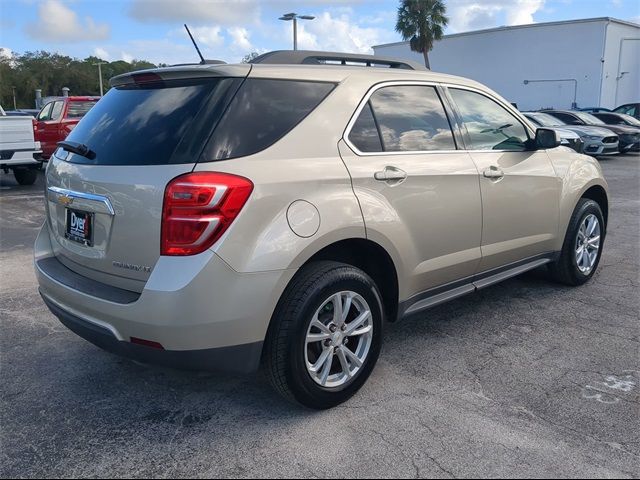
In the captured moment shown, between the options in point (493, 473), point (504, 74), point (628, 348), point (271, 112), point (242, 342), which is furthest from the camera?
point (504, 74)

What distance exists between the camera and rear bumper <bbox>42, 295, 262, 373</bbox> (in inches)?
105

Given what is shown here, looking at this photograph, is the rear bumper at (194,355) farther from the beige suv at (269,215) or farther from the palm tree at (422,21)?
the palm tree at (422,21)

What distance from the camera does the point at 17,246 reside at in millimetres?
6934

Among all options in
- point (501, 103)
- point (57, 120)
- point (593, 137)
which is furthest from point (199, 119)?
point (593, 137)

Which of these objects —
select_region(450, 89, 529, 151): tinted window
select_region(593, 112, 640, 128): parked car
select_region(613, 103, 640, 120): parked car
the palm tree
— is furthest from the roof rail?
the palm tree

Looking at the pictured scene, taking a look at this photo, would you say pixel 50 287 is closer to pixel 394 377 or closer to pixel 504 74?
pixel 394 377

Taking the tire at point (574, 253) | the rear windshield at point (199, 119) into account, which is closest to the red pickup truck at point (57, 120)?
the rear windshield at point (199, 119)

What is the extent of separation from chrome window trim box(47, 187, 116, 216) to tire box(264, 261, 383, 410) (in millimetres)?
948

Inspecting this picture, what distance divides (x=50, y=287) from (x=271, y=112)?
60.5 inches

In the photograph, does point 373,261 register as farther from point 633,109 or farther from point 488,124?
point 633,109

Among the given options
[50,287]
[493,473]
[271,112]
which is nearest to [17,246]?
[50,287]

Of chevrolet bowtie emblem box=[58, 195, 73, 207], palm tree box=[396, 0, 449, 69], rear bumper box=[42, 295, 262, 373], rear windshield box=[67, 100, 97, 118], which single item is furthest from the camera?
palm tree box=[396, 0, 449, 69]

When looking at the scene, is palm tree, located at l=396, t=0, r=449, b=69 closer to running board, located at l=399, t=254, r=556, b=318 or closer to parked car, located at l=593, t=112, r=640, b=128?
parked car, located at l=593, t=112, r=640, b=128

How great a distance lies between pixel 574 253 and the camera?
4938mm
